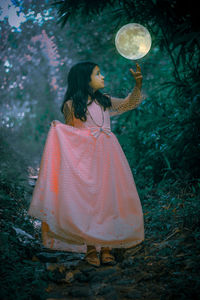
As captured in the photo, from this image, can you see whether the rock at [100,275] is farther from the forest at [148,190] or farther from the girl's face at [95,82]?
the girl's face at [95,82]

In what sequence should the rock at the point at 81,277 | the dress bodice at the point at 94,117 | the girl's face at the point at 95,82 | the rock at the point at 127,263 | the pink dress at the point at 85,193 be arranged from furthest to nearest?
the girl's face at the point at 95,82, the dress bodice at the point at 94,117, the pink dress at the point at 85,193, the rock at the point at 127,263, the rock at the point at 81,277

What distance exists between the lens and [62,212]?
272cm

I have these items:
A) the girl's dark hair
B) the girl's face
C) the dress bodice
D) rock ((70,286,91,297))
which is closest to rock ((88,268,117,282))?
rock ((70,286,91,297))

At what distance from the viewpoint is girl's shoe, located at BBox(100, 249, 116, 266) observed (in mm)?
2758

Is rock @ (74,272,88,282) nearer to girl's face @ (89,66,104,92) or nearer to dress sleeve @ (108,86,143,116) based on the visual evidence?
dress sleeve @ (108,86,143,116)

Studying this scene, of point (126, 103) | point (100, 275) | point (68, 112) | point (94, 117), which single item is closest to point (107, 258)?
point (100, 275)

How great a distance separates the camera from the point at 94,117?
3109 mm

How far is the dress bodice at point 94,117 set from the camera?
311 cm

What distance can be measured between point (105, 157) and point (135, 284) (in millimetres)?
1172

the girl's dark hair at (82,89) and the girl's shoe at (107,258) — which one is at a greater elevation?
the girl's dark hair at (82,89)

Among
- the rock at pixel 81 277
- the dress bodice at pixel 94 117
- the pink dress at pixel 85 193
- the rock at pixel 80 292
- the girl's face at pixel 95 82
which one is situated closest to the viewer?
the rock at pixel 80 292

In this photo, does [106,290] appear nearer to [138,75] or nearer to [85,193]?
[85,193]

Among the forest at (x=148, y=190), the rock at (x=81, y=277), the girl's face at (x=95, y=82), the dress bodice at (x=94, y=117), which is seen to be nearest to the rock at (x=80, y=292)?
the forest at (x=148, y=190)

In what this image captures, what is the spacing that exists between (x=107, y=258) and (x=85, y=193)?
0.60 metres
